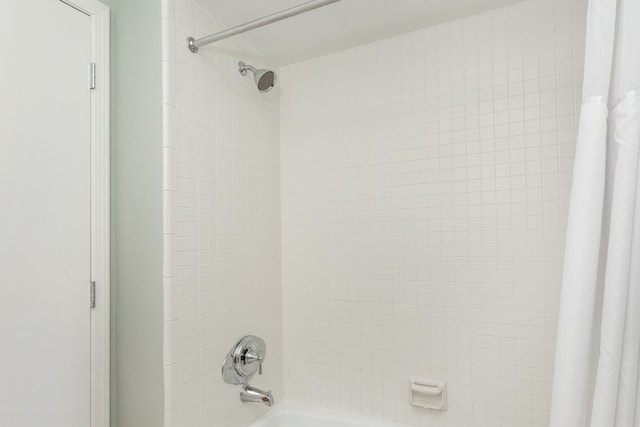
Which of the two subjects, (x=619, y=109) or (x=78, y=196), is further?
(x=78, y=196)

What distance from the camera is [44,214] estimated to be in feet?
4.23

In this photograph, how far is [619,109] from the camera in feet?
2.96

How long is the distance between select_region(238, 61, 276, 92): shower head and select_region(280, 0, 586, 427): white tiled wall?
14.7 inches

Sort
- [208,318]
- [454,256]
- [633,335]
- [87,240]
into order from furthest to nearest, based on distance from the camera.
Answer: [454,256] → [208,318] → [87,240] → [633,335]

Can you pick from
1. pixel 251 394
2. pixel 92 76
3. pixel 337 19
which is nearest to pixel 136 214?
pixel 92 76

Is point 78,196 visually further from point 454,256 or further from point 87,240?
point 454,256

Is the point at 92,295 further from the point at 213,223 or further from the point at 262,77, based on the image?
the point at 262,77

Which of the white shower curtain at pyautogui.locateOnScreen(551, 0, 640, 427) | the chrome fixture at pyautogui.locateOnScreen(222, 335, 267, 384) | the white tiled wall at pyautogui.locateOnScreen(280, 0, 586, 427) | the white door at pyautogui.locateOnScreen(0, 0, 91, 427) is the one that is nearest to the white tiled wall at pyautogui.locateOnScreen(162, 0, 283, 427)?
the chrome fixture at pyautogui.locateOnScreen(222, 335, 267, 384)

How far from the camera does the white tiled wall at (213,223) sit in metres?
1.45

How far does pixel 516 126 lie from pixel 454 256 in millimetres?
628

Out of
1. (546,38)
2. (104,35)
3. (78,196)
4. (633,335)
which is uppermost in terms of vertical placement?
(546,38)

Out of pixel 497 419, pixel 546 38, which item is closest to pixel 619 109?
pixel 546 38

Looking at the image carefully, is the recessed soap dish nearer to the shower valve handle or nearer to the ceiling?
the shower valve handle

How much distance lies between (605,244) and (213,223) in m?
1.36
